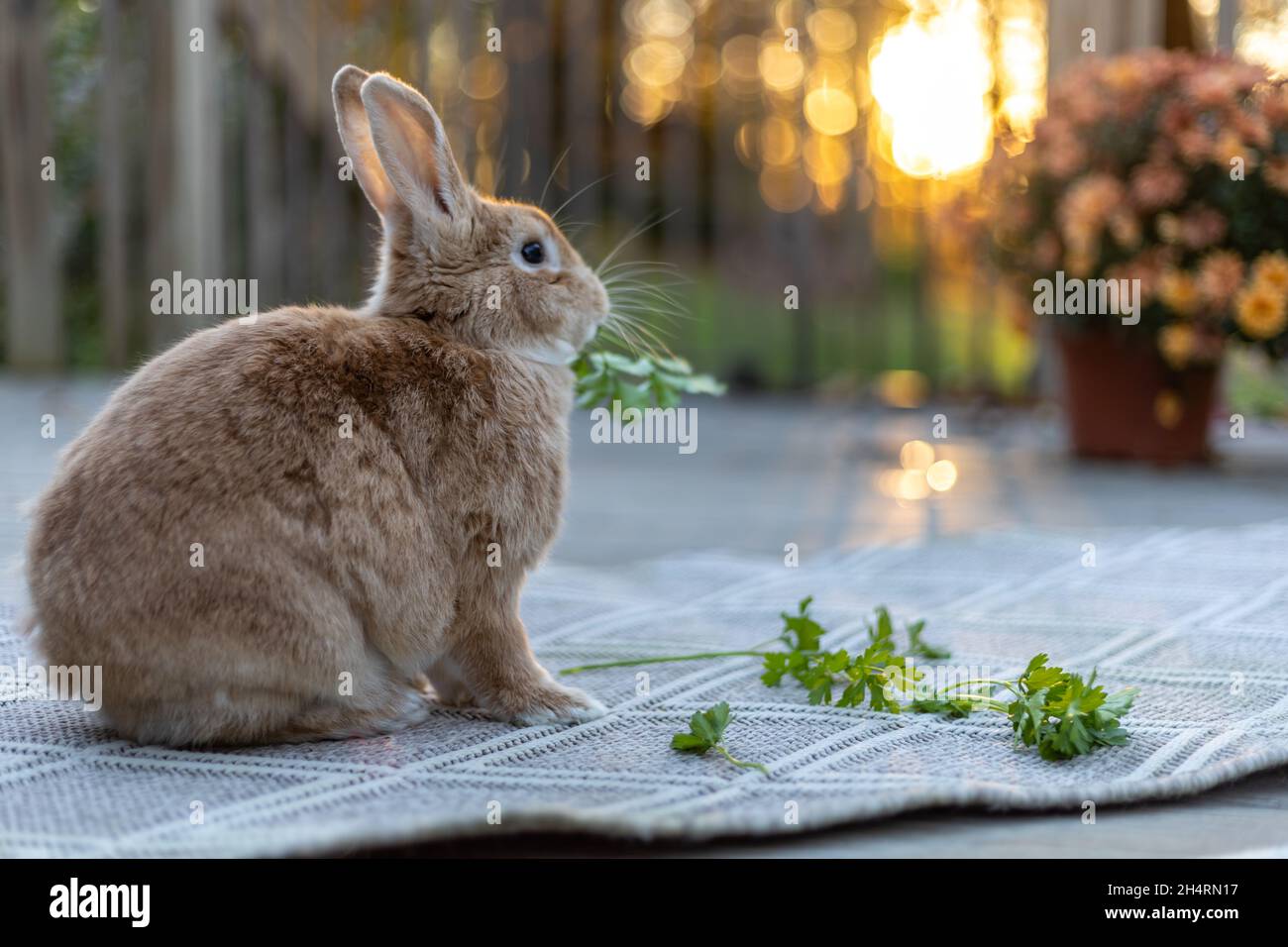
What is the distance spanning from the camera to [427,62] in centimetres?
564

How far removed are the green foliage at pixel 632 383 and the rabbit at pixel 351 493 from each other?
162mm

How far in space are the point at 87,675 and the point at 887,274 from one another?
464 cm

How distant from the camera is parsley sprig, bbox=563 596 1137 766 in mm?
1777

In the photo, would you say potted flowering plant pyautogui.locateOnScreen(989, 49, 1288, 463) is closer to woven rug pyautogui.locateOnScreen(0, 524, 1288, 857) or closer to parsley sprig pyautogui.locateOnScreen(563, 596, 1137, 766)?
woven rug pyautogui.locateOnScreen(0, 524, 1288, 857)

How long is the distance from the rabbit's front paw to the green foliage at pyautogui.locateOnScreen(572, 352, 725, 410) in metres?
0.49

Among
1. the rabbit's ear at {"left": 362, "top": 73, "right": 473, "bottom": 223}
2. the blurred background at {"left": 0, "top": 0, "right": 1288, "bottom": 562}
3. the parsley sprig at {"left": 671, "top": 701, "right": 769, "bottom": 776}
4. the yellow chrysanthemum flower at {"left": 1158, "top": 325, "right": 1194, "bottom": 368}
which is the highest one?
the blurred background at {"left": 0, "top": 0, "right": 1288, "bottom": 562}

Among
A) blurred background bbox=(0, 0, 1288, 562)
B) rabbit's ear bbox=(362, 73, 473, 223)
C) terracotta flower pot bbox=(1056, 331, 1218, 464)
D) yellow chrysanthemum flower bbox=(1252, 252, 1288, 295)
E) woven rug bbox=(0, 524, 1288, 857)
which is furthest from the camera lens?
blurred background bbox=(0, 0, 1288, 562)

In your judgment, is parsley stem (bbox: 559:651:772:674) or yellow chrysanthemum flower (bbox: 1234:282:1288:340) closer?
parsley stem (bbox: 559:651:772:674)

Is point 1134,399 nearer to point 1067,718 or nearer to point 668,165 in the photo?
point 668,165

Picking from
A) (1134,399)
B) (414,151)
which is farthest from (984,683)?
(1134,399)

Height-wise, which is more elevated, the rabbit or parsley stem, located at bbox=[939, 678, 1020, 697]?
the rabbit

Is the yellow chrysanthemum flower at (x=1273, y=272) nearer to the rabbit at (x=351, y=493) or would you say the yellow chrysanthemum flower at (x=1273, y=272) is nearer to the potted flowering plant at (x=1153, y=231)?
the potted flowering plant at (x=1153, y=231)

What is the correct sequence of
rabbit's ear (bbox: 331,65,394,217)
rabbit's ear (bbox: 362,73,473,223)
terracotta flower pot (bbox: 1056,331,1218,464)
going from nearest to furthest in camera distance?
rabbit's ear (bbox: 362,73,473,223) < rabbit's ear (bbox: 331,65,394,217) < terracotta flower pot (bbox: 1056,331,1218,464)

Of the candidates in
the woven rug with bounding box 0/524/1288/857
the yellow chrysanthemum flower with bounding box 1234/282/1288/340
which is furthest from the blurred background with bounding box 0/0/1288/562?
the woven rug with bounding box 0/524/1288/857
